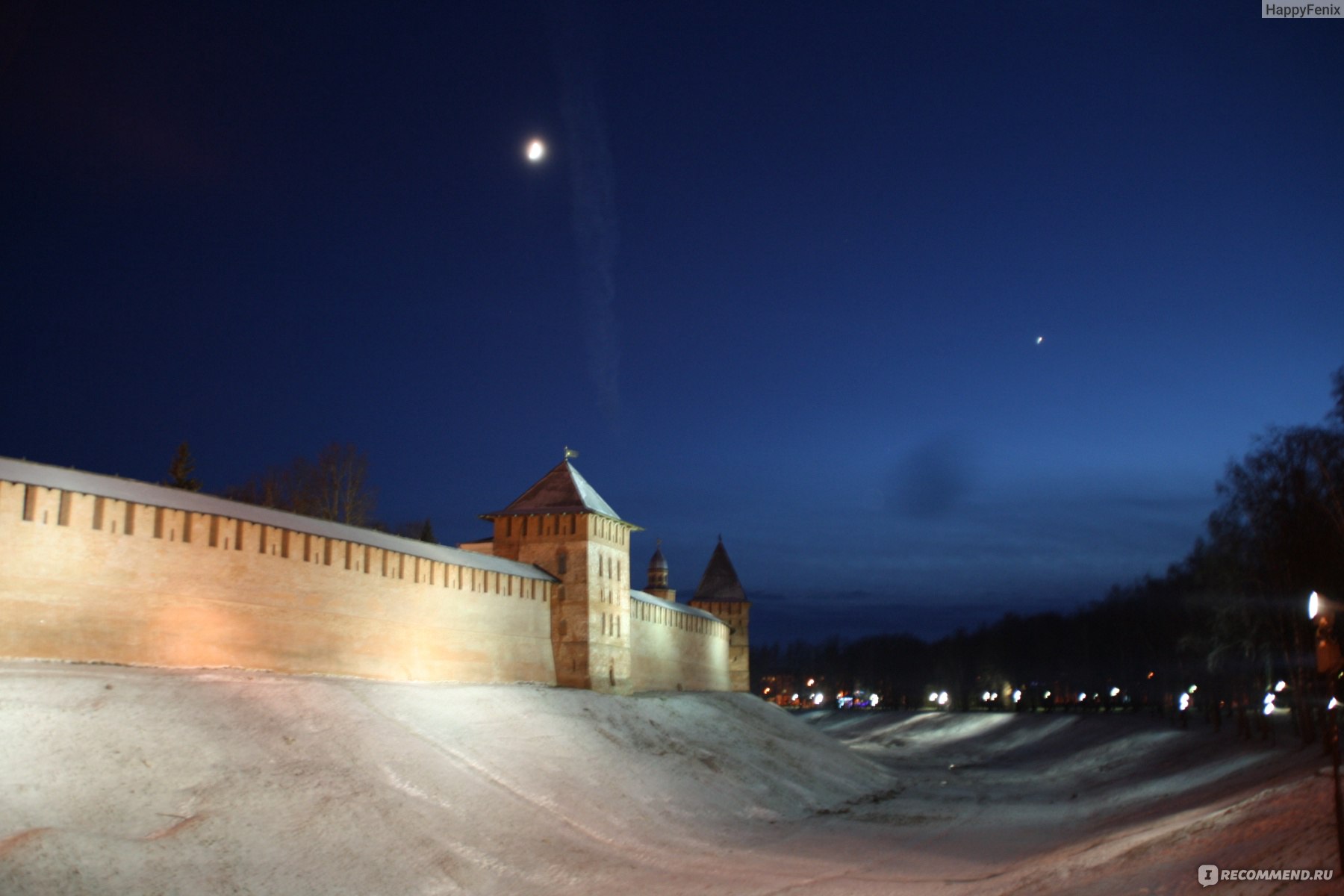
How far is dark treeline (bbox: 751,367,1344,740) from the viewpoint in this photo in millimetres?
28531

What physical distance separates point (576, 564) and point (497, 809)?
14.7m

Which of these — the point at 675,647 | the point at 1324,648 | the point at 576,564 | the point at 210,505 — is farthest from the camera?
the point at 675,647

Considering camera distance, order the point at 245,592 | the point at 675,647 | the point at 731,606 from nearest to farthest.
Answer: the point at 245,592
the point at 675,647
the point at 731,606

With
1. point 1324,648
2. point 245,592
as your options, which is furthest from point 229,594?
point 1324,648

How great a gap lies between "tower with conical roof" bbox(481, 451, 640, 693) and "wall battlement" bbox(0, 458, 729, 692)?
17 cm

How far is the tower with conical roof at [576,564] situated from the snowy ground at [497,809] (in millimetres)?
2261

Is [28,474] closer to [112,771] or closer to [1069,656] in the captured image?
[112,771]

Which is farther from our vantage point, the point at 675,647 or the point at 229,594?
the point at 675,647

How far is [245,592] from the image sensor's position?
75.6ft

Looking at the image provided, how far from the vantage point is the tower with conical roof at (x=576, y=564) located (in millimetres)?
34469

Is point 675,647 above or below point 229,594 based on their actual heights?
below

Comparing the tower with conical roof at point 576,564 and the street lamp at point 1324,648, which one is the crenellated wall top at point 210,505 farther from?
the street lamp at point 1324,648

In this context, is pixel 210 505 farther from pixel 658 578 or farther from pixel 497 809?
pixel 658 578

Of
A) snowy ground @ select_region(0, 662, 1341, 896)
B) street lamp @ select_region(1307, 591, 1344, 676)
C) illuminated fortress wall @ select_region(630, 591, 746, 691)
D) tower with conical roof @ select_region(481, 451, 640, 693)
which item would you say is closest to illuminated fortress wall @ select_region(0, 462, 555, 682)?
snowy ground @ select_region(0, 662, 1341, 896)
